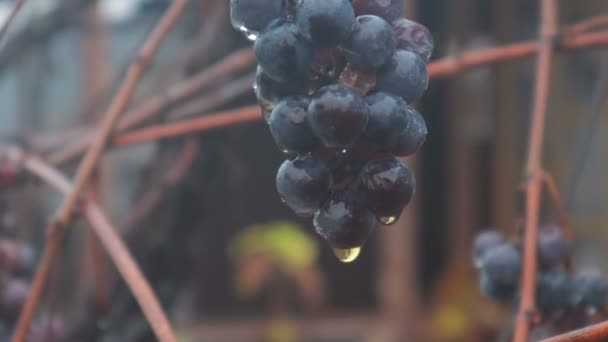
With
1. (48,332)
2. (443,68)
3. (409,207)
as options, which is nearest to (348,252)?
(443,68)

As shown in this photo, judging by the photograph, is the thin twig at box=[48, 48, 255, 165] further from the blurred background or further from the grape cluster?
the blurred background


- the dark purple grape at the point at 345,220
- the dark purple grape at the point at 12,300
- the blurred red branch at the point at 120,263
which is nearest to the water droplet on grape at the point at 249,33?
the dark purple grape at the point at 345,220

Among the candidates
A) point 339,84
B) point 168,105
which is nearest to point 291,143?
point 339,84

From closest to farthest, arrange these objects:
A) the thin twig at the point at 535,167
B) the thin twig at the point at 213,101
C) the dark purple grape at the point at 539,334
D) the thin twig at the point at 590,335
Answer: the thin twig at the point at 590,335 < the thin twig at the point at 535,167 < the dark purple grape at the point at 539,334 < the thin twig at the point at 213,101

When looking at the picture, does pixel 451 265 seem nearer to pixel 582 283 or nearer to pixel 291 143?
pixel 582 283

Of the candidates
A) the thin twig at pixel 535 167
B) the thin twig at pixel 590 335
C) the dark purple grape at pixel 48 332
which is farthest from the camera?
the dark purple grape at pixel 48 332

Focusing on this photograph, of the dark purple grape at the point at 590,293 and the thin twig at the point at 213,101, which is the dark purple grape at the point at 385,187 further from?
the thin twig at the point at 213,101

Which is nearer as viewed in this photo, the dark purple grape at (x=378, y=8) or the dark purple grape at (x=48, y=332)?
the dark purple grape at (x=378, y=8)
